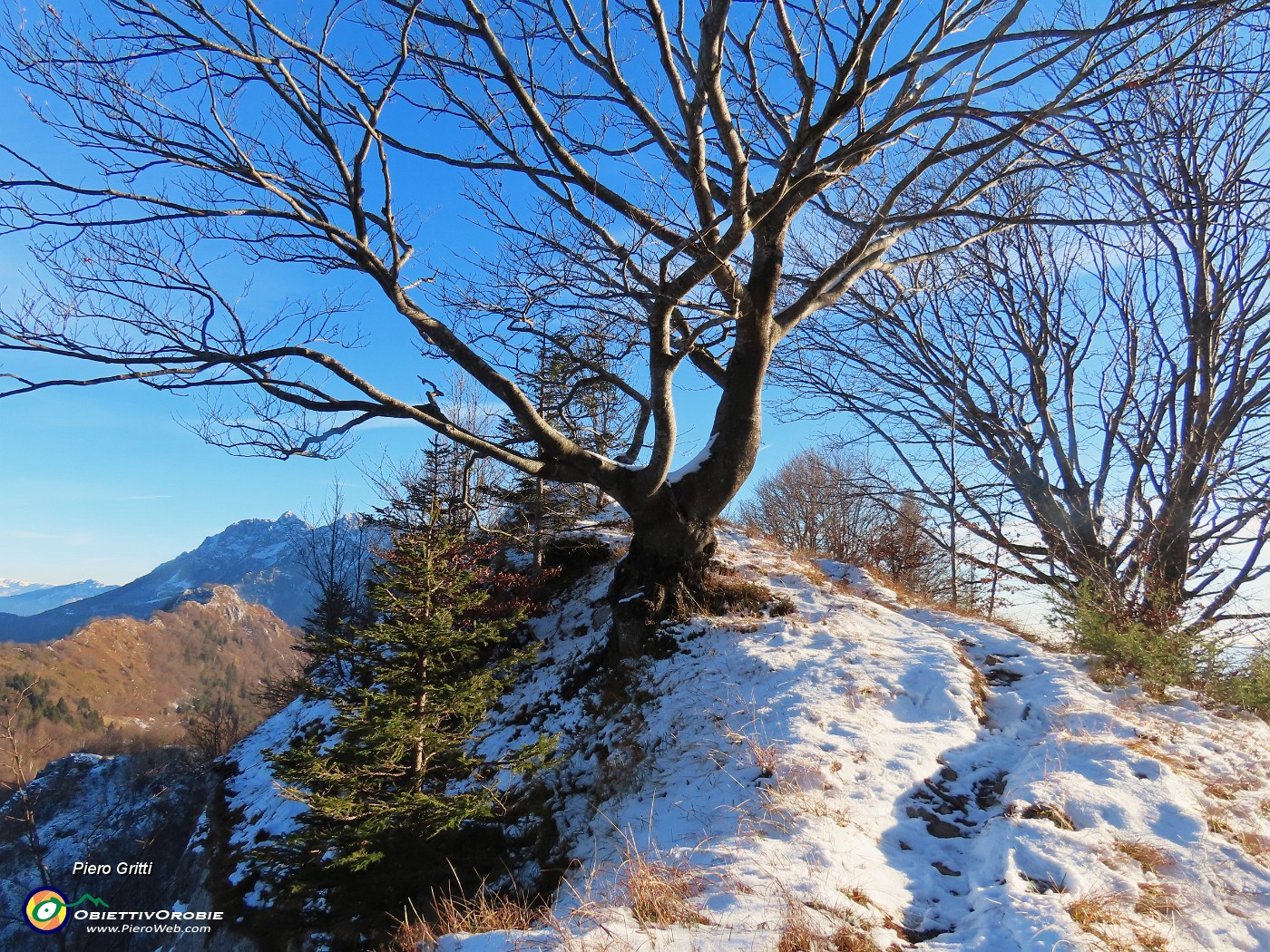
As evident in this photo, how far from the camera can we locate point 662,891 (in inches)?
102

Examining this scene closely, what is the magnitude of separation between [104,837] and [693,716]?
141ft

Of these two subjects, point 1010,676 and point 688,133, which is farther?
point 1010,676

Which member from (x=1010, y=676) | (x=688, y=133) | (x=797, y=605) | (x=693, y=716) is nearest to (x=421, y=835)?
(x=693, y=716)

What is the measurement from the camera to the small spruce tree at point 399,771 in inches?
177

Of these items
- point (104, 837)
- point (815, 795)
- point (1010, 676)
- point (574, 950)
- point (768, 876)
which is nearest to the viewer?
point (574, 950)

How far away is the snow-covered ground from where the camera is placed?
2.39 meters

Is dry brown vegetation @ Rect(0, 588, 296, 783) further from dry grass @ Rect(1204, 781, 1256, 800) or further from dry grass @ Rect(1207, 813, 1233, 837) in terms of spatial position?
dry grass @ Rect(1207, 813, 1233, 837)

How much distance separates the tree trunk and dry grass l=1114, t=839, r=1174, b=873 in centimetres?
396

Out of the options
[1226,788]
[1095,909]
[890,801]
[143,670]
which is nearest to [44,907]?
[890,801]

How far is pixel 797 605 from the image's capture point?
253 inches

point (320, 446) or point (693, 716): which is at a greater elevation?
point (320, 446)

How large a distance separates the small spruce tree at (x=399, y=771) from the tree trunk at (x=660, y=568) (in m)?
1.21

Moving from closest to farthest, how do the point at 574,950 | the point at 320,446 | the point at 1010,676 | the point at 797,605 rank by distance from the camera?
the point at 574,950, the point at 320,446, the point at 1010,676, the point at 797,605

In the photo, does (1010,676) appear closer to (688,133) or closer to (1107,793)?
(1107,793)
